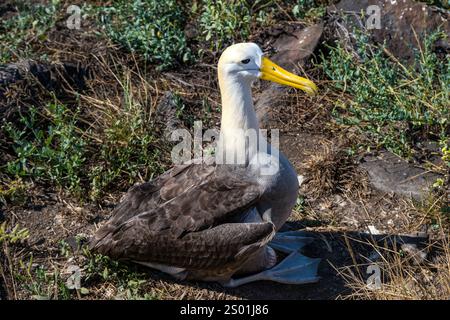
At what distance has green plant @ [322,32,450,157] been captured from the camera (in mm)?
6367

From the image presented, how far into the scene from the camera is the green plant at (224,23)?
745 centimetres

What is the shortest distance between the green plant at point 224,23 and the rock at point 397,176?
194cm

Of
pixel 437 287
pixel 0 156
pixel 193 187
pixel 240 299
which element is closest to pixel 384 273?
pixel 437 287

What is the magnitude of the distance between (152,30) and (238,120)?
246 centimetres

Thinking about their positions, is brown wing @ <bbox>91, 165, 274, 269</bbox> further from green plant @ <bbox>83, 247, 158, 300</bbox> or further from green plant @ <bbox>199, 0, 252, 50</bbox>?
green plant @ <bbox>199, 0, 252, 50</bbox>

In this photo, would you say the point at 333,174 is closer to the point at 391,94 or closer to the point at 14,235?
the point at 391,94

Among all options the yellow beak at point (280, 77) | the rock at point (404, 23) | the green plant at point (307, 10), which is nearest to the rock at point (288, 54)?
the green plant at point (307, 10)

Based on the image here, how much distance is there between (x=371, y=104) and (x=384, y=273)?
69.0 inches

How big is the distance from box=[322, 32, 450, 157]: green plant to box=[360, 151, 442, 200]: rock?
0.11m

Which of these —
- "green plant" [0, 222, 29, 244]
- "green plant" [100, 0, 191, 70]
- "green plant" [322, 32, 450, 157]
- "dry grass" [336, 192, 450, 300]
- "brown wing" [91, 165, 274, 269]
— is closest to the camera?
"dry grass" [336, 192, 450, 300]

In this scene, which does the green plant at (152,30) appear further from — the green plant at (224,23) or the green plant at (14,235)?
the green plant at (14,235)

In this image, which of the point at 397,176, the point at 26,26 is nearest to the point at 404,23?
the point at 397,176

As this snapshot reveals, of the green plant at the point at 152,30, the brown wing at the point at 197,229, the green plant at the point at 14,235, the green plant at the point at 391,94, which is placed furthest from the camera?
the green plant at the point at 152,30

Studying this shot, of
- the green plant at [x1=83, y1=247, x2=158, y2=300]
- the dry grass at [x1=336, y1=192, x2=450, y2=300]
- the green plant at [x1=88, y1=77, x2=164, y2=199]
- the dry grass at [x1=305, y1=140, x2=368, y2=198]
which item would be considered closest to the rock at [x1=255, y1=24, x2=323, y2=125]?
the dry grass at [x1=305, y1=140, x2=368, y2=198]
